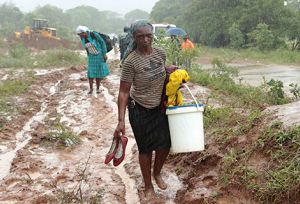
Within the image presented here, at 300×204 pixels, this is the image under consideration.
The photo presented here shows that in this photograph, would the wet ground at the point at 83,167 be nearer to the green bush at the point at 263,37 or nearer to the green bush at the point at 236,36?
the green bush at the point at 263,37

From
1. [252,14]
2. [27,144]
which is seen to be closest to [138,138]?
[27,144]

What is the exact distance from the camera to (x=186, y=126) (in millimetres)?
3260

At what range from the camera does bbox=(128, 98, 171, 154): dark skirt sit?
338 centimetres

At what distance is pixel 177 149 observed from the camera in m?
3.35

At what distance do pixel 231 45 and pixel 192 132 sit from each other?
73.1ft

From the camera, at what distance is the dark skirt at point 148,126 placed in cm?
338

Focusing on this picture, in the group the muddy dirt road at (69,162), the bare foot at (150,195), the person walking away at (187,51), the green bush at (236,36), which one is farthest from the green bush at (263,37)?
the bare foot at (150,195)

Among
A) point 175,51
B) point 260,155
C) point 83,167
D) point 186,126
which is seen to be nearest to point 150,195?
point 186,126

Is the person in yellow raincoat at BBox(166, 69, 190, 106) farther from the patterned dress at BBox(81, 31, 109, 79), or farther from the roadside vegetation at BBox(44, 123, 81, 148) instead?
the patterned dress at BBox(81, 31, 109, 79)

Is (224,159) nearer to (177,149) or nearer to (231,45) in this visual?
(177,149)

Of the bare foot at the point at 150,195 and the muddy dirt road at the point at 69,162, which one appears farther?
the muddy dirt road at the point at 69,162

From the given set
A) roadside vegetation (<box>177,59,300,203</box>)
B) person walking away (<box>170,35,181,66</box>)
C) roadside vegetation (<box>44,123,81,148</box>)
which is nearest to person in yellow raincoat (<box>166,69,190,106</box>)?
roadside vegetation (<box>177,59,300,203</box>)

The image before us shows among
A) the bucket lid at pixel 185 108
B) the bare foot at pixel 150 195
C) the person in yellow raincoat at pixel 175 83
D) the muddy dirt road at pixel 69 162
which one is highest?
the person in yellow raincoat at pixel 175 83

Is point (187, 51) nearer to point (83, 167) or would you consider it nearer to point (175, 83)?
point (83, 167)
